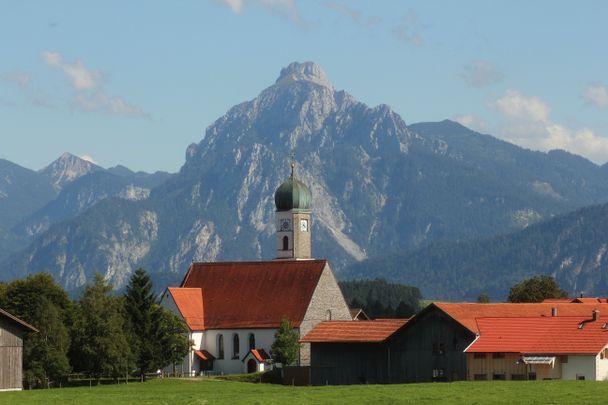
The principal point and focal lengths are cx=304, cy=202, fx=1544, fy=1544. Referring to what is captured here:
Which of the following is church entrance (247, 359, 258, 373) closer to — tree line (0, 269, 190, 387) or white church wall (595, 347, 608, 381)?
tree line (0, 269, 190, 387)

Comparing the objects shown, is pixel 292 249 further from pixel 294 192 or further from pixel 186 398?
pixel 186 398

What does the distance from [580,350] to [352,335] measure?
26.3 metres

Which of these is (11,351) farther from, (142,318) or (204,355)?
(204,355)

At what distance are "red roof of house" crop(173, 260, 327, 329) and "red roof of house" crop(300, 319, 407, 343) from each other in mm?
13774

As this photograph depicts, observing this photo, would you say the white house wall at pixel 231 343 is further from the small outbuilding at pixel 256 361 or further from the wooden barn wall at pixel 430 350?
the wooden barn wall at pixel 430 350

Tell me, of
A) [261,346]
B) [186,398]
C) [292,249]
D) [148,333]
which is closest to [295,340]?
[261,346]

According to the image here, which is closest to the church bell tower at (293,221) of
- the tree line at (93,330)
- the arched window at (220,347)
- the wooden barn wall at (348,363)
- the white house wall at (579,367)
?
the arched window at (220,347)

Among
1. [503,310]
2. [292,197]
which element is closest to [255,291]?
[292,197]

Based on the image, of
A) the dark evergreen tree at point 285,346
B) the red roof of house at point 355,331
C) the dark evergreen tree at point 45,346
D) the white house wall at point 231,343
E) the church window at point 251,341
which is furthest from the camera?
the church window at point 251,341

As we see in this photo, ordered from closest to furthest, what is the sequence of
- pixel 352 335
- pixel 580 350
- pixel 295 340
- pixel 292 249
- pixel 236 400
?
pixel 236 400, pixel 580 350, pixel 352 335, pixel 295 340, pixel 292 249

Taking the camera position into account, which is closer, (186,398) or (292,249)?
(186,398)

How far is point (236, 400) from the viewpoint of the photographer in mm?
69875

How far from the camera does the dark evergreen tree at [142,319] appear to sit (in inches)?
4471

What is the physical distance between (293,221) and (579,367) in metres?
74.5
